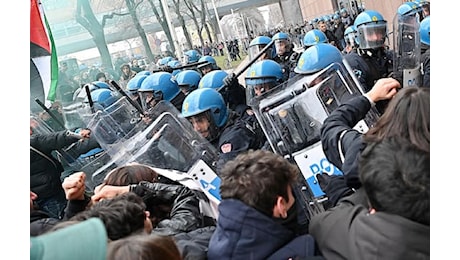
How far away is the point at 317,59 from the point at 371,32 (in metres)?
1.79

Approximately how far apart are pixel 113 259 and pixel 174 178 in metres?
1.10

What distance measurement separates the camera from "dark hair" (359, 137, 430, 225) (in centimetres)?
150

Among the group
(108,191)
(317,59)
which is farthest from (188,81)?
(108,191)

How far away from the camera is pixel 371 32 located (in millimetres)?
4992

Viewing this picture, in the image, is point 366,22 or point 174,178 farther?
point 366,22

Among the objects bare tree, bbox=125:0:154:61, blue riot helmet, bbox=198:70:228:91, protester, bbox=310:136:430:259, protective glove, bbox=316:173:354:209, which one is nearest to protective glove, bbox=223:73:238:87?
blue riot helmet, bbox=198:70:228:91

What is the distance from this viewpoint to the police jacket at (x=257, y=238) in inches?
72.4

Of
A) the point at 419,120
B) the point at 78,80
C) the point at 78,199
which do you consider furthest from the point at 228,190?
the point at 78,80

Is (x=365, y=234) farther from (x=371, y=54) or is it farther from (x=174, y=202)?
(x=371, y=54)

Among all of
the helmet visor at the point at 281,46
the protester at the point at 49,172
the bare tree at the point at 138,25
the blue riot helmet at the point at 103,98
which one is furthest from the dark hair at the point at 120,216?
the bare tree at the point at 138,25

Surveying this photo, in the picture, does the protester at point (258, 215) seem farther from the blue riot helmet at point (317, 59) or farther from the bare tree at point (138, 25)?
the bare tree at point (138, 25)

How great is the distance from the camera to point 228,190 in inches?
77.7
